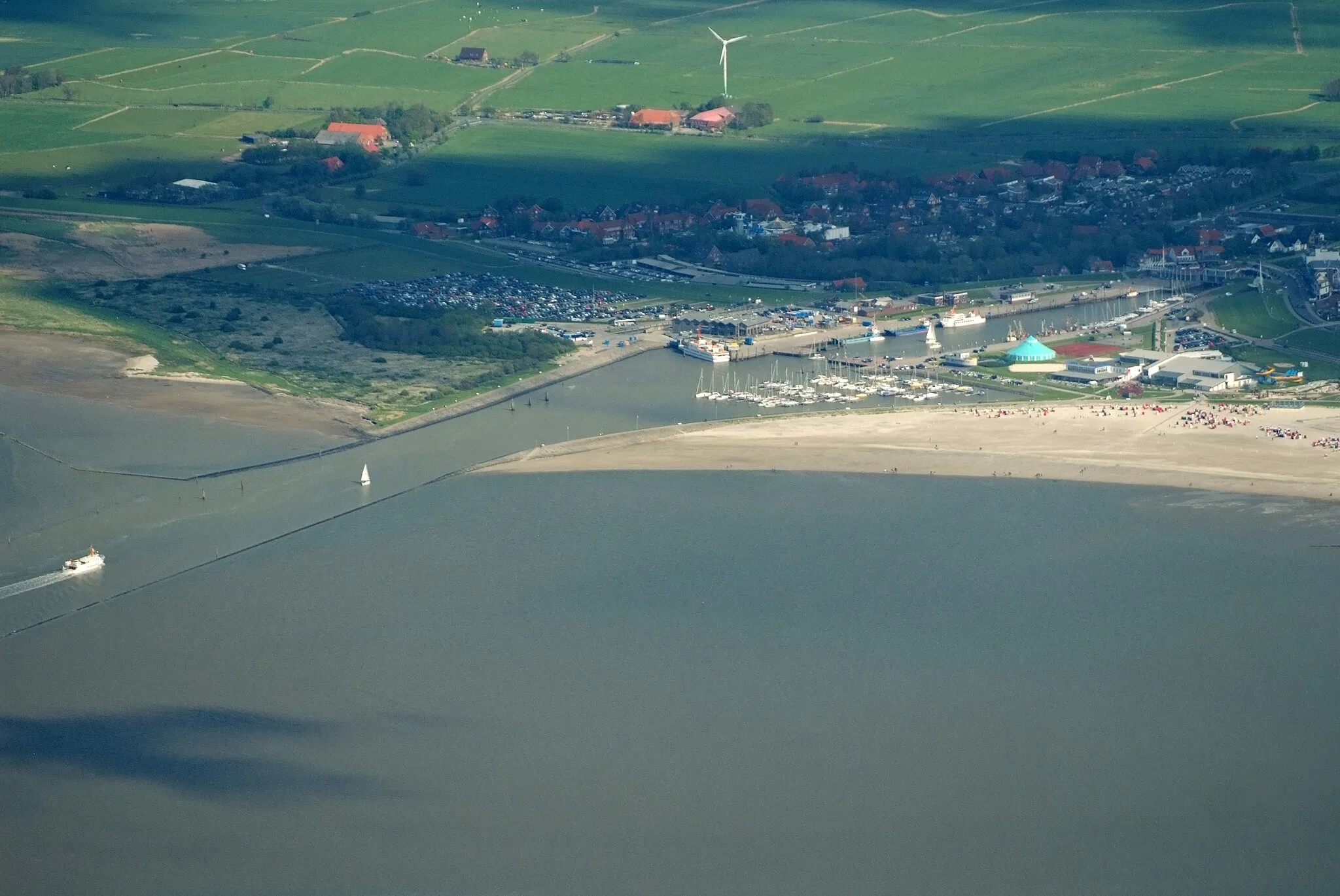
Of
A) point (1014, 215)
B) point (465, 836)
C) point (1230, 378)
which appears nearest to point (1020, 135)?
point (1014, 215)

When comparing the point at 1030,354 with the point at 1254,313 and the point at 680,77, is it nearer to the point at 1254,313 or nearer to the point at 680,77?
the point at 1254,313

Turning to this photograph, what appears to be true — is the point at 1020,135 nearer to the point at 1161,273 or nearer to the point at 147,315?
the point at 1161,273

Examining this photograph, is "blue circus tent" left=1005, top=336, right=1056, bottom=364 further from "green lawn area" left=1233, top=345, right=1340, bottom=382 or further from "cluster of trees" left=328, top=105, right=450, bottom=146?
"cluster of trees" left=328, top=105, right=450, bottom=146

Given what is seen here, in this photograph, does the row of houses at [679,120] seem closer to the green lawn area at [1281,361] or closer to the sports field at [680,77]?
the sports field at [680,77]

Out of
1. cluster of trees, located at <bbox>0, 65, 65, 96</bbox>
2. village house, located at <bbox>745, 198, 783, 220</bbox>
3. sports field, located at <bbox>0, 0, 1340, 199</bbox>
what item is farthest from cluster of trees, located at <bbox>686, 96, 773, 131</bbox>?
cluster of trees, located at <bbox>0, 65, 65, 96</bbox>

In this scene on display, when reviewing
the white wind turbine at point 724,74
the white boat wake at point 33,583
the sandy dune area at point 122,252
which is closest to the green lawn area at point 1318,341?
the sandy dune area at point 122,252

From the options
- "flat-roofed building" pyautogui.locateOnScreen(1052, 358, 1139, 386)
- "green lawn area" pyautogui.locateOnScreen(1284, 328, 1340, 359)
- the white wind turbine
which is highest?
the white wind turbine
